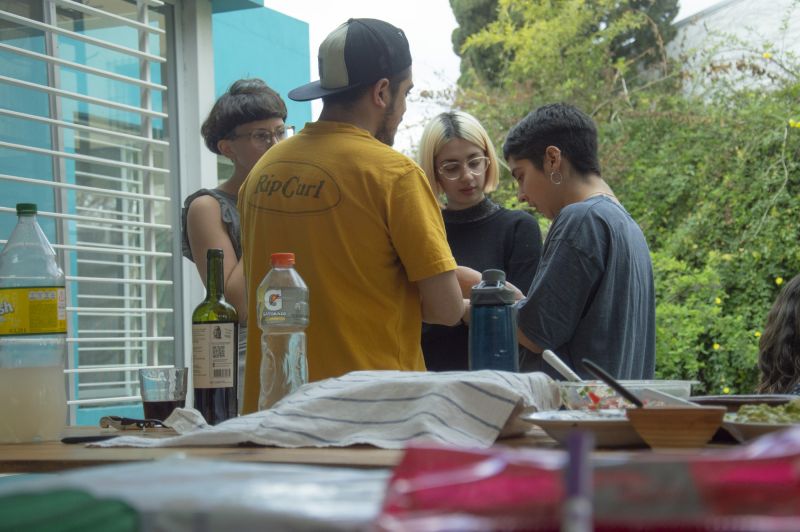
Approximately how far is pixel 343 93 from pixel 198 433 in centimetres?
102

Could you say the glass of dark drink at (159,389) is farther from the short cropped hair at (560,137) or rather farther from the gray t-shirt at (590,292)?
the short cropped hair at (560,137)

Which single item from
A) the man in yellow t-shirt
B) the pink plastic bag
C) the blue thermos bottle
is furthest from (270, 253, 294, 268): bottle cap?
the pink plastic bag

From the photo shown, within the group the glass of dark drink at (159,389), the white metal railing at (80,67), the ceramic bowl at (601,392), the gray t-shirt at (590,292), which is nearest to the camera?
the ceramic bowl at (601,392)

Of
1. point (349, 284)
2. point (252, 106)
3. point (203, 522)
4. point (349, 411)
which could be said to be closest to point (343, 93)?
point (349, 284)

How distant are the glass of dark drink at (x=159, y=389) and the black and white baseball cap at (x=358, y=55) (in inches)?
26.8

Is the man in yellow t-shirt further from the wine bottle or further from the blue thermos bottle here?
the wine bottle

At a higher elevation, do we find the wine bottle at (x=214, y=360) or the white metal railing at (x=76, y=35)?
the white metal railing at (x=76, y=35)

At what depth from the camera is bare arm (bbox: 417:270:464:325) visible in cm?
209

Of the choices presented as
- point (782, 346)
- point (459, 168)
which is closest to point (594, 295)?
point (459, 168)

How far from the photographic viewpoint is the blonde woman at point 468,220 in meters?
2.95

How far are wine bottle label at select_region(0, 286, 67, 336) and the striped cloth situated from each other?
0.31m

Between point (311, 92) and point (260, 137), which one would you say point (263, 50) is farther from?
point (311, 92)

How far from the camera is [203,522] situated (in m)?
0.50

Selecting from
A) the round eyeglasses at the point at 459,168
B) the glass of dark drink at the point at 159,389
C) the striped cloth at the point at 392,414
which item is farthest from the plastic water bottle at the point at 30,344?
the round eyeglasses at the point at 459,168
